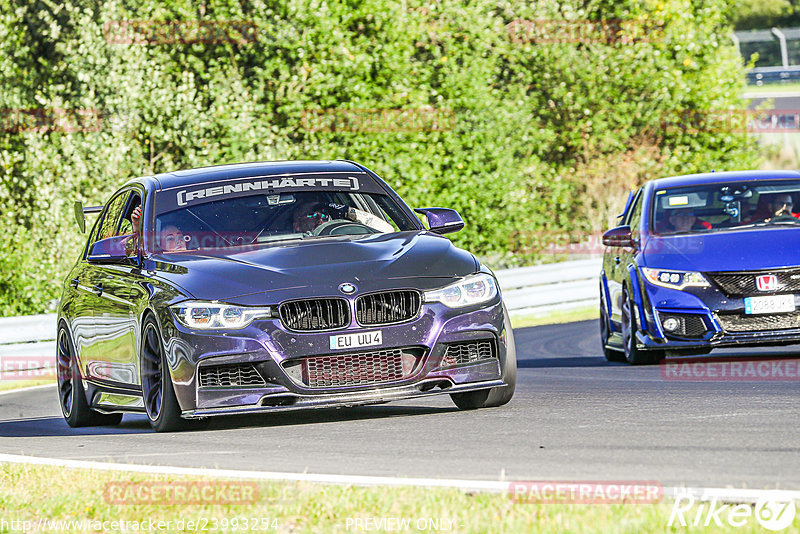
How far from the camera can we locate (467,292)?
848 centimetres

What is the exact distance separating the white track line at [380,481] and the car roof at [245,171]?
256cm

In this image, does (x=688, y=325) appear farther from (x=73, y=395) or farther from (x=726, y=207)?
(x=73, y=395)

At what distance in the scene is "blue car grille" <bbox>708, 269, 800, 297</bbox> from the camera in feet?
37.9

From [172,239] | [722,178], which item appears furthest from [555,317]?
[172,239]

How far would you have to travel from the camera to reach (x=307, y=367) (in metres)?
8.12

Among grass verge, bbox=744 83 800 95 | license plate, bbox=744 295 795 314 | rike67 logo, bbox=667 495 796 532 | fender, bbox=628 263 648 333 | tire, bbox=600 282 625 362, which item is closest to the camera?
rike67 logo, bbox=667 495 796 532

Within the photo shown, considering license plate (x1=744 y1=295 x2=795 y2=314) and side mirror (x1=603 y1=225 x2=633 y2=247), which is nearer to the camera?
license plate (x1=744 y1=295 x2=795 y2=314)

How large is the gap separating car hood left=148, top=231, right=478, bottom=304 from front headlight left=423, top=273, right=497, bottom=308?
5 cm

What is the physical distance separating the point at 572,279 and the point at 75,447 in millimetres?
16234

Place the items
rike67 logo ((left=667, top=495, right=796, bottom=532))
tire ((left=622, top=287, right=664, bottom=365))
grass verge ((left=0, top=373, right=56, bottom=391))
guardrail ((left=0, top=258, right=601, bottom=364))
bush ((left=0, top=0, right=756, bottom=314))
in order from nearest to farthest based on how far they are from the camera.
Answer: rike67 logo ((left=667, top=495, right=796, bottom=532)) < tire ((left=622, top=287, right=664, bottom=365)) < grass verge ((left=0, top=373, right=56, bottom=391)) < guardrail ((left=0, top=258, right=601, bottom=364)) < bush ((left=0, top=0, right=756, bottom=314))

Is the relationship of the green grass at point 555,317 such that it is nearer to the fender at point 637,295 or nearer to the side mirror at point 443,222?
the fender at point 637,295

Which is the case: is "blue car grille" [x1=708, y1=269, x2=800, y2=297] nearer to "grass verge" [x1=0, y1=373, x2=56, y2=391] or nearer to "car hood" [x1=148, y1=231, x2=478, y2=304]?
"car hood" [x1=148, y1=231, x2=478, y2=304]

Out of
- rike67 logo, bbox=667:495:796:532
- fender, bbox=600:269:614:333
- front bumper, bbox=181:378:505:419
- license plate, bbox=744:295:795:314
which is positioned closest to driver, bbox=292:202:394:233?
front bumper, bbox=181:378:505:419

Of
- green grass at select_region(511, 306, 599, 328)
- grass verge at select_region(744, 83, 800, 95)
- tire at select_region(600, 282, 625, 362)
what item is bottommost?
grass verge at select_region(744, 83, 800, 95)
